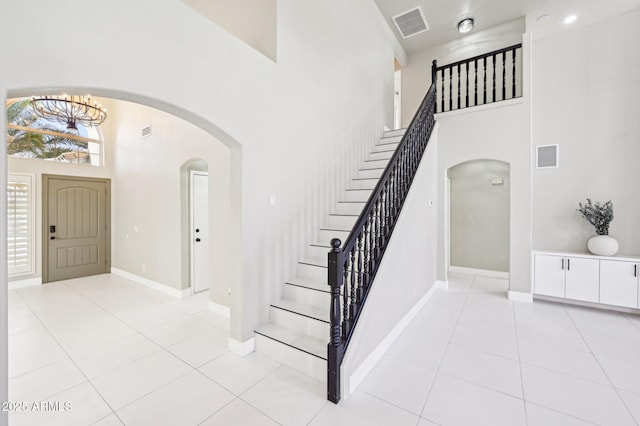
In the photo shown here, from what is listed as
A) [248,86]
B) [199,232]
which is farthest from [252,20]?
[199,232]

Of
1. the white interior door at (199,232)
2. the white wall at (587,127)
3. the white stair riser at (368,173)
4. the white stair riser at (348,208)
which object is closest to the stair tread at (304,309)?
the white stair riser at (348,208)

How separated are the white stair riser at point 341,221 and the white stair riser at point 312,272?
83 cm

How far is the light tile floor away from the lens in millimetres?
1959

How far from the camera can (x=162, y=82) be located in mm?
2055

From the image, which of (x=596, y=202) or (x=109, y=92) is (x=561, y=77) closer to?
(x=596, y=202)

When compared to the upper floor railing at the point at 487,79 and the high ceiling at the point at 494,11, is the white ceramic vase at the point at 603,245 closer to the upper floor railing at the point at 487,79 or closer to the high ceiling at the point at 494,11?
the upper floor railing at the point at 487,79

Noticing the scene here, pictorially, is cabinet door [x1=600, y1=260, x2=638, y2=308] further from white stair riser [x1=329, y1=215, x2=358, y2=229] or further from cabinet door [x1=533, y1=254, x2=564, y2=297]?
white stair riser [x1=329, y1=215, x2=358, y2=229]

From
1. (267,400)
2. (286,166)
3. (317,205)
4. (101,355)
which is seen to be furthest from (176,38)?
(101,355)

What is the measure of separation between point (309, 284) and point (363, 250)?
1.00m

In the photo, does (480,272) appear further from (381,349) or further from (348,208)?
(381,349)

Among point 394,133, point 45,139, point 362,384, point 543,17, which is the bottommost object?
point 362,384

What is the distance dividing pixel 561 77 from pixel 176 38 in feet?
19.0

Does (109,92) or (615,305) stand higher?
(109,92)

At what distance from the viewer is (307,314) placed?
2783 millimetres
